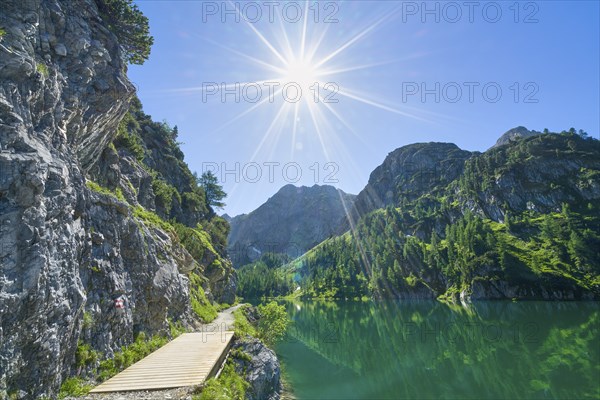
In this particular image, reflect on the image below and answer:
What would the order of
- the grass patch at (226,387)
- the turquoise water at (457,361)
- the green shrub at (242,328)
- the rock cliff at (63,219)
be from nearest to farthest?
1. the rock cliff at (63,219)
2. the grass patch at (226,387)
3. the green shrub at (242,328)
4. the turquoise water at (457,361)

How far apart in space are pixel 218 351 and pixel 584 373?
113 ft

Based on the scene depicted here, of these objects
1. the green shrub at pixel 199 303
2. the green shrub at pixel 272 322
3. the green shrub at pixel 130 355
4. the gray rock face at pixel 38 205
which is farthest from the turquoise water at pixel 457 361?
the gray rock face at pixel 38 205

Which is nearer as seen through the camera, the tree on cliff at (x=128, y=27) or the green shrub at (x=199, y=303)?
the tree on cliff at (x=128, y=27)

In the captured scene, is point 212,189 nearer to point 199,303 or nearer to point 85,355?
point 199,303

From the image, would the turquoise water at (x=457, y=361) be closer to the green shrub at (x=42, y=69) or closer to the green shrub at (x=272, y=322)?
the green shrub at (x=272, y=322)

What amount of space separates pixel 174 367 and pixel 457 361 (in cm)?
3585

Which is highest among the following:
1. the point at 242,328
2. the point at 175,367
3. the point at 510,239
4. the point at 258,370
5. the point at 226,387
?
the point at 510,239

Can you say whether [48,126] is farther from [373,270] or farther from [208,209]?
[373,270]

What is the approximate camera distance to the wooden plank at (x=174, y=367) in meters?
13.6

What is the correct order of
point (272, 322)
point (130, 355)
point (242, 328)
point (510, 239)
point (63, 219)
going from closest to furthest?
point (63, 219)
point (130, 355)
point (242, 328)
point (272, 322)
point (510, 239)

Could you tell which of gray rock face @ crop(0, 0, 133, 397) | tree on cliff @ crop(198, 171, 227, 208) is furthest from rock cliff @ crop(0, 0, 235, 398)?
tree on cliff @ crop(198, 171, 227, 208)

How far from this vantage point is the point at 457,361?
37688mm

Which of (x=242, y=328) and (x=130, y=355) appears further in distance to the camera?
(x=242, y=328)

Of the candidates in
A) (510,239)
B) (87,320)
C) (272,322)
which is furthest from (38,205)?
(510,239)
